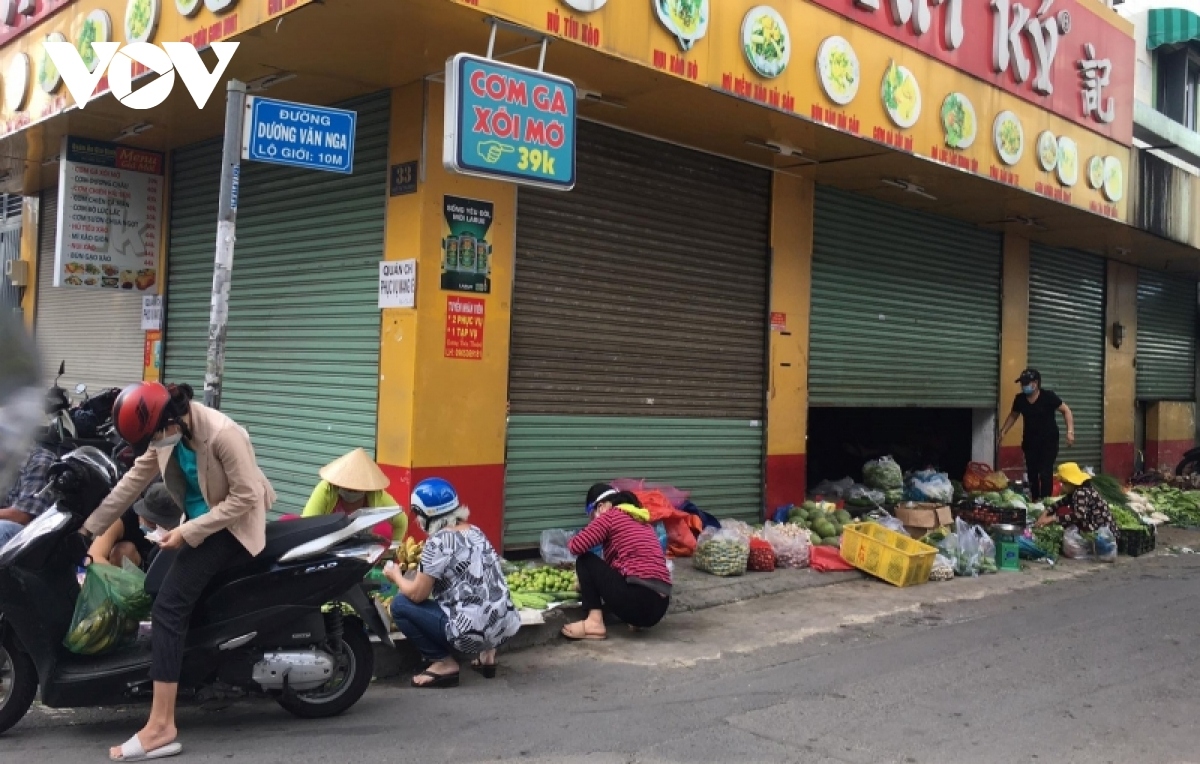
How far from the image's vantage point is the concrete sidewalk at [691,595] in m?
5.79

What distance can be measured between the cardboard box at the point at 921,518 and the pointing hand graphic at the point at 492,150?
6.11 metres

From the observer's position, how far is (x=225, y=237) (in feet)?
19.2

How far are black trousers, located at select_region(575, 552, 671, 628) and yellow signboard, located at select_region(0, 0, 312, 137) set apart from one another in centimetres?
398

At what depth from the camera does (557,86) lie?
22.1ft

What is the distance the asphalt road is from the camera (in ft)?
15.0

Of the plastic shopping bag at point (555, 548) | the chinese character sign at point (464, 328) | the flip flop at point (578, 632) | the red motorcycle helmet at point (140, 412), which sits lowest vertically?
the flip flop at point (578, 632)

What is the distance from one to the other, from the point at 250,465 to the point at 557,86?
3.46 meters

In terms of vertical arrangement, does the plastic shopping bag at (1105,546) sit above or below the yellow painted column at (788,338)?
below

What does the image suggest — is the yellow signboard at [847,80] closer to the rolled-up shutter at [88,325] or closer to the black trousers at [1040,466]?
the black trousers at [1040,466]

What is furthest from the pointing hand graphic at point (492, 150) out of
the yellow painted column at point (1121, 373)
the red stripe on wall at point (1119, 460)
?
the red stripe on wall at point (1119, 460)

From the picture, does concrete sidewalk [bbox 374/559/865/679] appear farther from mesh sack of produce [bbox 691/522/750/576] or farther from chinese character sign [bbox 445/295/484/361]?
chinese character sign [bbox 445/295/484/361]

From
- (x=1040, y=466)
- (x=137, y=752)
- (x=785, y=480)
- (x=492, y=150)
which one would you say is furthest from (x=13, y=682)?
(x=1040, y=466)

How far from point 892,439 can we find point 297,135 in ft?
36.9

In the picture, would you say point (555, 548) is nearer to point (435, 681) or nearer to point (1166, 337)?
point (435, 681)
